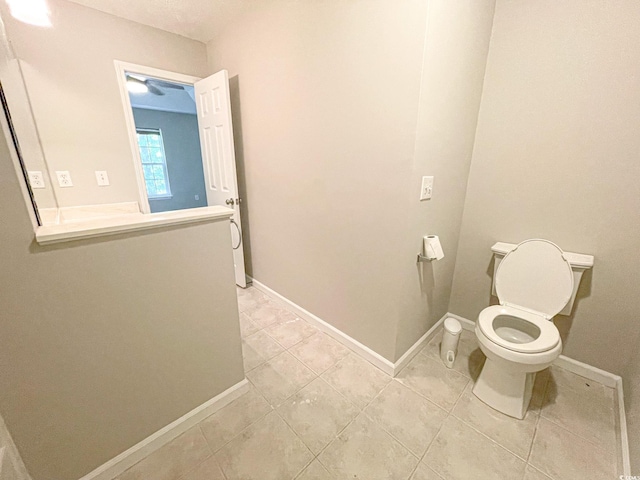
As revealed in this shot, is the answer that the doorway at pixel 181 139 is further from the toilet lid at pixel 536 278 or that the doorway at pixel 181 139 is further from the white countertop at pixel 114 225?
the toilet lid at pixel 536 278

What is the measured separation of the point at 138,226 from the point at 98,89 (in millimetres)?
1908

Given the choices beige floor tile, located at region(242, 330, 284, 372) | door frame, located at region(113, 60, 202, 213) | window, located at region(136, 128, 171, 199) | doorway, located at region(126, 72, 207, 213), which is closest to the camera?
beige floor tile, located at region(242, 330, 284, 372)

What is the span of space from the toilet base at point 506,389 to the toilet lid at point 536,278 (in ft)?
1.37

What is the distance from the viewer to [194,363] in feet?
4.25

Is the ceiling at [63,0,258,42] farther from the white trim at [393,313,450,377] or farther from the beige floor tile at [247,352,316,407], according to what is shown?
the white trim at [393,313,450,377]

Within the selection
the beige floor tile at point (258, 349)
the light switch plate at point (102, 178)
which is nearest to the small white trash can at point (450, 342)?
the beige floor tile at point (258, 349)

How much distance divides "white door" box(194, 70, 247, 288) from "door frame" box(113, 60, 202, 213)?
0.18 metres

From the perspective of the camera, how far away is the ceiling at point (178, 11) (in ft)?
6.16

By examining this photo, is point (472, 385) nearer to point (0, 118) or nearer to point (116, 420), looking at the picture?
point (116, 420)

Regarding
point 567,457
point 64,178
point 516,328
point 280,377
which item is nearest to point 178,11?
point 64,178

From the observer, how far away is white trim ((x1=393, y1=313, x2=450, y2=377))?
1.67 metres

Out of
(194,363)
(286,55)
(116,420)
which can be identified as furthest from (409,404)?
(286,55)

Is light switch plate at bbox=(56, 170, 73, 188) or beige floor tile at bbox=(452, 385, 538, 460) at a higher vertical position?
light switch plate at bbox=(56, 170, 73, 188)

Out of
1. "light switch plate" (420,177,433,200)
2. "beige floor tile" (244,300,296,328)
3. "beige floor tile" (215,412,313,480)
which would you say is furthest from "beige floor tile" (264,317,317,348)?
"light switch plate" (420,177,433,200)
